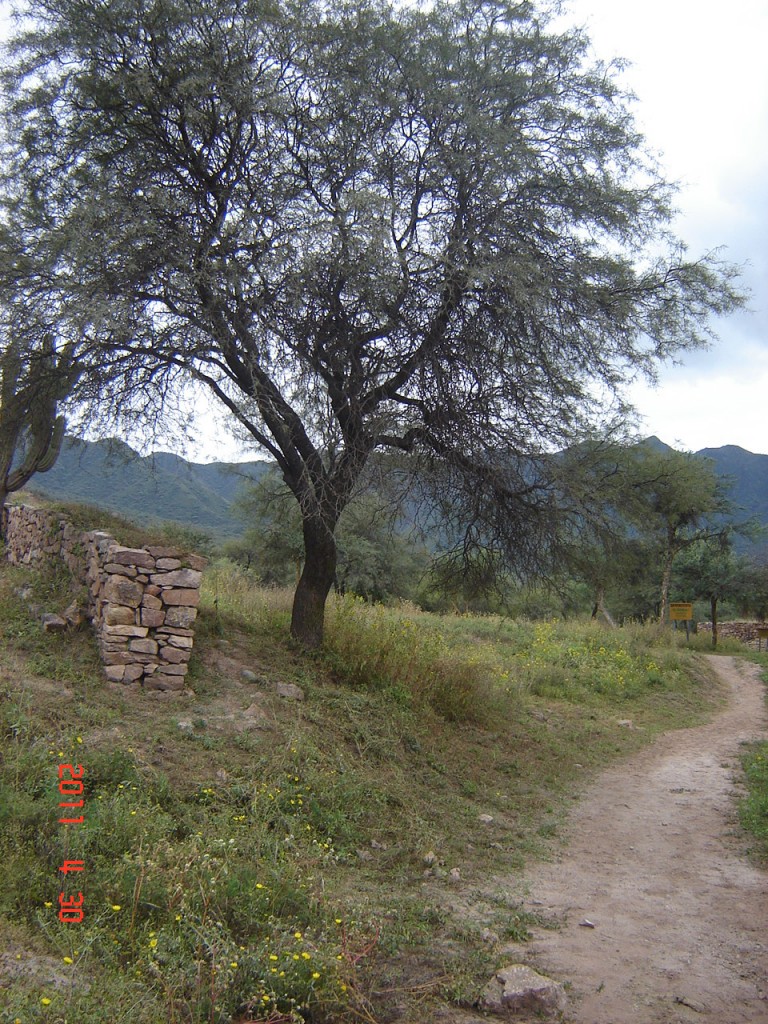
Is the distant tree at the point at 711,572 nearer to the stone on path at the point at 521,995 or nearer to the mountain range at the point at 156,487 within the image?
the mountain range at the point at 156,487

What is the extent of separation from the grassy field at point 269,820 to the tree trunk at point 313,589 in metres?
0.28

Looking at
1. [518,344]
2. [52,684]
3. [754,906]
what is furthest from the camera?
[518,344]

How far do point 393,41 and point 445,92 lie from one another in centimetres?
106

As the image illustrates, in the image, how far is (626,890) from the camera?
18.2 feet

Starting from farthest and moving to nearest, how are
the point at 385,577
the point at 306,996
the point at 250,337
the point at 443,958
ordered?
1. the point at 385,577
2. the point at 250,337
3. the point at 443,958
4. the point at 306,996

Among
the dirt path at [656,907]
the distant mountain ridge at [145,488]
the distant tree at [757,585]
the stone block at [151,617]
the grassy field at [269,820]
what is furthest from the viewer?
the distant tree at [757,585]

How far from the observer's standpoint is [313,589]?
9914 mm

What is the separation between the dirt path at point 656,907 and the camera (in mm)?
3850

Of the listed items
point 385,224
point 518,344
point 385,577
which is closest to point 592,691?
point 518,344

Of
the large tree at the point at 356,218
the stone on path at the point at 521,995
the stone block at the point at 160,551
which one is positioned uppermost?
the large tree at the point at 356,218

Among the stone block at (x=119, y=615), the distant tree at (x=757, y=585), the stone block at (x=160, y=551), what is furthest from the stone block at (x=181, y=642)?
the distant tree at (x=757, y=585)

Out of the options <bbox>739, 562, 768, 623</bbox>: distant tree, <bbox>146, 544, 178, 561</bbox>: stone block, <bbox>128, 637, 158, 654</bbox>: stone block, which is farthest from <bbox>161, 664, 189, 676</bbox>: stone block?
<bbox>739, 562, 768, 623</bbox>: distant tree

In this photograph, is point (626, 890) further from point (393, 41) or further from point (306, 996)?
point (393, 41)

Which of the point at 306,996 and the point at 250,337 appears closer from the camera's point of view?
the point at 306,996
